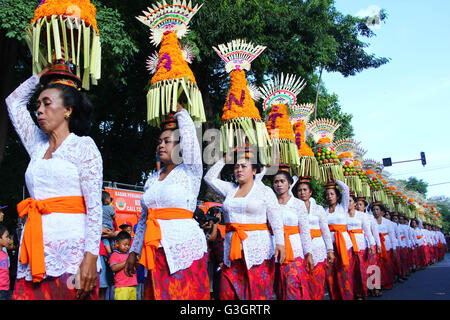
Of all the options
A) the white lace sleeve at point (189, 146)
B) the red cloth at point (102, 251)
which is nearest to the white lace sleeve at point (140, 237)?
the white lace sleeve at point (189, 146)

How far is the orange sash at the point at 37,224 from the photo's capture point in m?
2.34

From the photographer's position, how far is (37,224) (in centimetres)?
238

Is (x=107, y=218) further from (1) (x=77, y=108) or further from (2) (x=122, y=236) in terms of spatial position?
(1) (x=77, y=108)

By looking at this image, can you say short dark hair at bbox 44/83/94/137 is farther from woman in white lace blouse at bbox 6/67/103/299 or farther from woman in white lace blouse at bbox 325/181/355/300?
woman in white lace blouse at bbox 325/181/355/300

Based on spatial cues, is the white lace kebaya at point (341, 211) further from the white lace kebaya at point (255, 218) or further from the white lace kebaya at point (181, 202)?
the white lace kebaya at point (181, 202)

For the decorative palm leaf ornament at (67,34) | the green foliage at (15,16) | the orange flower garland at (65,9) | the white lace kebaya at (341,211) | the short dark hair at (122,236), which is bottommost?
the short dark hair at (122,236)

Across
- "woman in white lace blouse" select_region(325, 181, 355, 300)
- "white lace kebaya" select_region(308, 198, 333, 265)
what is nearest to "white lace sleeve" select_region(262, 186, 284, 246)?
"white lace kebaya" select_region(308, 198, 333, 265)

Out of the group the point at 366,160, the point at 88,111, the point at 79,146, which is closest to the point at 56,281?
the point at 79,146

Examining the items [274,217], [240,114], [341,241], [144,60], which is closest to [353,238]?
[341,241]

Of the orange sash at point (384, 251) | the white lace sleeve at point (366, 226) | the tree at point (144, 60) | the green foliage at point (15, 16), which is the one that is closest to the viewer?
the green foliage at point (15, 16)

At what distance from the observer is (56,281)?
2.37 metres

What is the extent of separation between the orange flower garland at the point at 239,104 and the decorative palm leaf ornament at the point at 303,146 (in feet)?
5.74

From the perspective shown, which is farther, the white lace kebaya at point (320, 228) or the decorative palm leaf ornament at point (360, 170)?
the decorative palm leaf ornament at point (360, 170)

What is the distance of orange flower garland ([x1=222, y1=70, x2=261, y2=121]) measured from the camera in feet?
18.7
